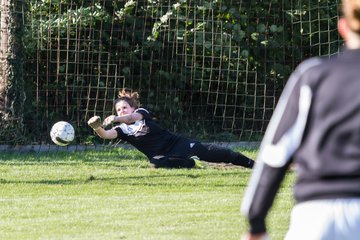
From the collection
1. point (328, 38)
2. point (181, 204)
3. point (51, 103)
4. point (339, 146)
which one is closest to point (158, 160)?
point (181, 204)

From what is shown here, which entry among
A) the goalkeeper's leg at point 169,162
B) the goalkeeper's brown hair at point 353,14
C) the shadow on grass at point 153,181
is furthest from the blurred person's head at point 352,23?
the goalkeeper's leg at point 169,162

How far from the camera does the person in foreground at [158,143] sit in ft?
39.3

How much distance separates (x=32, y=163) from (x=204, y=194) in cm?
377

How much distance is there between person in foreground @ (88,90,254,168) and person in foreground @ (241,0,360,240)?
8.49 m

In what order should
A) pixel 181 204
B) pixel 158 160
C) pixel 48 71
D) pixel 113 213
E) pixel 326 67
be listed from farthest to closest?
1. pixel 48 71
2. pixel 158 160
3. pixel 181 204
4. pixel 113 213
5. pixel 326 67

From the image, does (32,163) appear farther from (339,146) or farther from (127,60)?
(339,146)

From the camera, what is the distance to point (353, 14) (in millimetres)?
3342

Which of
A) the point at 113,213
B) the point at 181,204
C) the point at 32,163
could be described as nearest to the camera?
the point at 113,213

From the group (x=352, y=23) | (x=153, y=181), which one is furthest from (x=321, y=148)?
(x=153, y=181)

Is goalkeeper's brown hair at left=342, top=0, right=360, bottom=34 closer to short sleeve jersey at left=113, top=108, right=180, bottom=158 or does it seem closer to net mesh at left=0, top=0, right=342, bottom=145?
short sleeve jersey at left=113, top=108, right=180, bottom=158

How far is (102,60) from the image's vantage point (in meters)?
16.7

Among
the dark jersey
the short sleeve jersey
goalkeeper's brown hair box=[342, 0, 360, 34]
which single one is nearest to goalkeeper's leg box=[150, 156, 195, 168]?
the short sleeve jersey

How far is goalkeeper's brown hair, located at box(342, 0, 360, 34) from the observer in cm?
333

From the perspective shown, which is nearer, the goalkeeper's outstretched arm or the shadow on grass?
the shadow on grass
